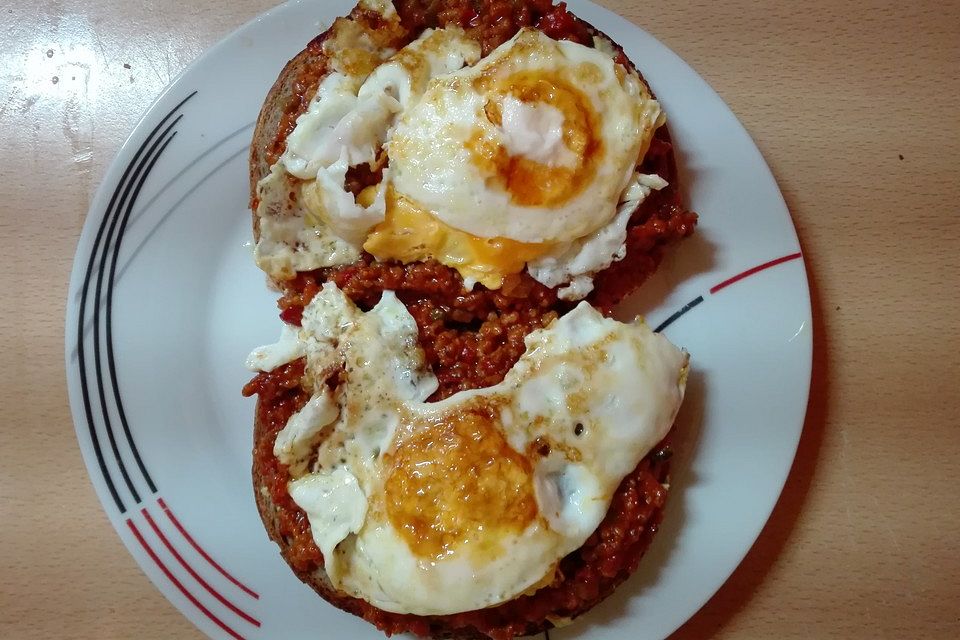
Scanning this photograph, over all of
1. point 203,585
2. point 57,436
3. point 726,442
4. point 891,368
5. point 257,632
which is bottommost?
point 891,368

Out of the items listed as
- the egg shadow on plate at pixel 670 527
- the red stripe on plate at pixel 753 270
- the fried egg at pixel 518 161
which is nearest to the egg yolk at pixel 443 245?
the fried egg at pixel 518 161

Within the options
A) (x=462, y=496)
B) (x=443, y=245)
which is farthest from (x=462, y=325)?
(x=462, y=496)

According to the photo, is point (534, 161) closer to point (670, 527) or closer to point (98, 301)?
point (670, 527)

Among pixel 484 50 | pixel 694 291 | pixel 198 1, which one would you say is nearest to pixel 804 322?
pixel 694 291

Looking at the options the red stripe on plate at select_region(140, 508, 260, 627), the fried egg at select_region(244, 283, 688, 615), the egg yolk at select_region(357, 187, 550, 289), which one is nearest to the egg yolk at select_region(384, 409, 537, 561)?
the fried egg at select_region(244, 283, 688, 615)

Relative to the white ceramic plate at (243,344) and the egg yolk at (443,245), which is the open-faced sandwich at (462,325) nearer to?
the egg yolk at (443,245)

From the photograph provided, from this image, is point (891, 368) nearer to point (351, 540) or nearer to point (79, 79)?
point (351, 540)
